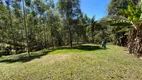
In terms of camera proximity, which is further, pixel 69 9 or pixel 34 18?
pixel 34 18

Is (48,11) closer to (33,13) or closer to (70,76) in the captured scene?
(33,13)

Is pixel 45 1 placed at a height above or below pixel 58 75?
above

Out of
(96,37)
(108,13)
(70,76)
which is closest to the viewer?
(70,76)

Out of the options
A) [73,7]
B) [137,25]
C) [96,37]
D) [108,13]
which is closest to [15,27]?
[73,7]

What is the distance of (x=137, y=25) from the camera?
560 inches

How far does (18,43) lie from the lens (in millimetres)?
36781

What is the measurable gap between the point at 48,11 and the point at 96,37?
86.4 feet

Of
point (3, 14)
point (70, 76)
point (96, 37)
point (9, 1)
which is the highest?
point (9, 1)

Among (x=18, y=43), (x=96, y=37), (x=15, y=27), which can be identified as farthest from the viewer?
(x=96, y=37)

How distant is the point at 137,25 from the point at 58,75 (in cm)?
917

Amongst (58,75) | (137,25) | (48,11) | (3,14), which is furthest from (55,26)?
(58,75)

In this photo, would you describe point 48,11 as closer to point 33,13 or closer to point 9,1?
point 33,13

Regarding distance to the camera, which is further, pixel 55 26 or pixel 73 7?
pixel 55 26

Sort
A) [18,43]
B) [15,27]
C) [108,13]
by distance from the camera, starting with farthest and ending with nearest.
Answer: [18,43] < [108,13] < [15,27]
